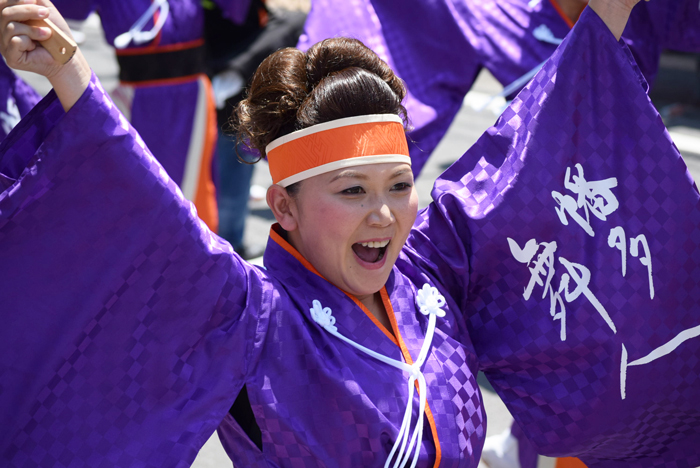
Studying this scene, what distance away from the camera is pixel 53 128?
1042 mm

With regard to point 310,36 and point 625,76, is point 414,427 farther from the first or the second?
point 310,36

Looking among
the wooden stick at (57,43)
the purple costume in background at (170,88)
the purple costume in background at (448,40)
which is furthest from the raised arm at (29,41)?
the purple costume in background at (170,88)

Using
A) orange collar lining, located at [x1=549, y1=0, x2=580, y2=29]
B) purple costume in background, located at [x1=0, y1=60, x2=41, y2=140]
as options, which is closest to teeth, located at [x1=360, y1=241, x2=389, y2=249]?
orange collar lining, located at [x1=549, y1=0, x2=580, y2=29]

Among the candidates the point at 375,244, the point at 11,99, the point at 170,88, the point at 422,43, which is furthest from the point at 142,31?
the point at 375,244

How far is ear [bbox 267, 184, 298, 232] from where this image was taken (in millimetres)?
1307

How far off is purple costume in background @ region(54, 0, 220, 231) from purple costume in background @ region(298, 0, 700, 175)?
3.00 ft

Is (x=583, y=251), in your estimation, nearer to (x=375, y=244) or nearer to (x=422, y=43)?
(x=375, y=244)

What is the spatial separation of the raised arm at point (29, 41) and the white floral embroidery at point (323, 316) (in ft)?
1.58

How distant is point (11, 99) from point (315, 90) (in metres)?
1.38

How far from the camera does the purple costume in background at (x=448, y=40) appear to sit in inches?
87.8

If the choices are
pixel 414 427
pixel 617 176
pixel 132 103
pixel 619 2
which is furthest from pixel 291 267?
pixel 132 103

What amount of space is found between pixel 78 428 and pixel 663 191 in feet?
3.47

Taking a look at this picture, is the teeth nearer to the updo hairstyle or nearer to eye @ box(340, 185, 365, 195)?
eye @ box(340, 185, 365, 195)

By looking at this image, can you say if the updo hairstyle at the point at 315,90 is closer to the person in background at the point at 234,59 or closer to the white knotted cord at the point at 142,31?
the white knotted cord at the point at 142,31
